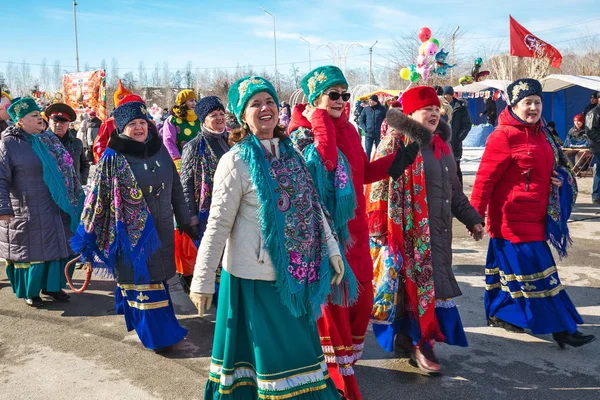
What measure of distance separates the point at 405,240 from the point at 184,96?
400 centimetres

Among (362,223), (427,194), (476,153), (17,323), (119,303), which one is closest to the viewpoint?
(362,223)

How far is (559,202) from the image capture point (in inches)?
174

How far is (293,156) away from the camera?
292cm

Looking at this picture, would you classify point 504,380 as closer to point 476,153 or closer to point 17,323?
point 17,323

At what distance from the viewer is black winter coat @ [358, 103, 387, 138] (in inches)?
569

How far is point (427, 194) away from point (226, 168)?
172 cm

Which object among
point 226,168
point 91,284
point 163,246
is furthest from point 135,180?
point 91,284

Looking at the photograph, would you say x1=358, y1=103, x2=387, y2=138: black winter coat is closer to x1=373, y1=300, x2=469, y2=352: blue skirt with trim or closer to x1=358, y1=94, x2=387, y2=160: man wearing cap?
x1=358, y1=94, x2=387, y2=160: man wearing cap

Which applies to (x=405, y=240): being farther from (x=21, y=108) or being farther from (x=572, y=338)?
(x=21, y=108)

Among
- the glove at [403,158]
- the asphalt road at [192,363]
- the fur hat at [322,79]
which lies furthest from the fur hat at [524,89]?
the asphalt road at [192,363]

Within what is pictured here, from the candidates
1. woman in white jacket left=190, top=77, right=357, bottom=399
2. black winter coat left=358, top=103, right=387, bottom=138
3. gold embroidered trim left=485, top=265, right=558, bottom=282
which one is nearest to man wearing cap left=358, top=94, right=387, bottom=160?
black winter coat left=358, top=103, right=387, bottom=138

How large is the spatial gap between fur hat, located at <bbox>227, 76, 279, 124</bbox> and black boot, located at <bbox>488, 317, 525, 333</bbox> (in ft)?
9.57

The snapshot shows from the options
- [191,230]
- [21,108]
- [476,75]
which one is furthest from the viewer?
[476,75]

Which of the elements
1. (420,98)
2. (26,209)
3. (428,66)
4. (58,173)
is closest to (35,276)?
(26,209)
